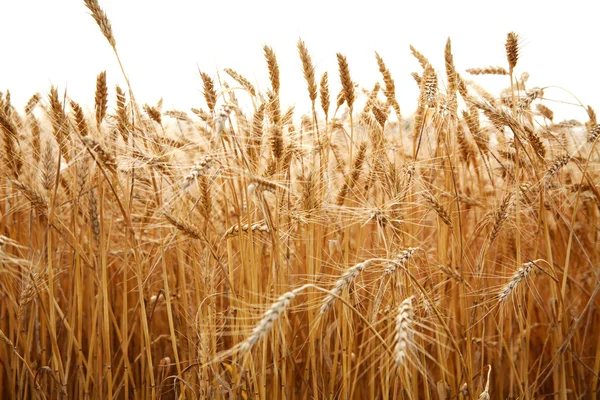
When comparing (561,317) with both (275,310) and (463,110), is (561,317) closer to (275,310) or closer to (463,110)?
(463,110)

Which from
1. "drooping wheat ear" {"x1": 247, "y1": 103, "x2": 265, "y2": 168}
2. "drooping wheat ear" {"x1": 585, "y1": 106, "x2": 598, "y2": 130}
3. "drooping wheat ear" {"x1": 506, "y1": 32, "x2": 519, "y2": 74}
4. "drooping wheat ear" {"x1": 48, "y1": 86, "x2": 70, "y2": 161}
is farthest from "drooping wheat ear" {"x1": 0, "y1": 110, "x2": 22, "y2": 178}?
"drooping wheat ear" {"x1": 585, "y1": 106, "x2": 598, "y2": 130}

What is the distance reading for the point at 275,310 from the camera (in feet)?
3.63

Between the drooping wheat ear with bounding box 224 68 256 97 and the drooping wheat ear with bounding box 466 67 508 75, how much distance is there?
119 centimetres

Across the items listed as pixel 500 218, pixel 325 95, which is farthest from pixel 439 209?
pixel 325 95

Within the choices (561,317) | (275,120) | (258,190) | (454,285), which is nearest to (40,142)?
(275,120)

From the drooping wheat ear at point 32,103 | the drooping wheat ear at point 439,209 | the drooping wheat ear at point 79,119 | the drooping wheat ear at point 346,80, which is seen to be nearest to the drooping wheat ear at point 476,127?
the drooping wheat ear at point 346,80

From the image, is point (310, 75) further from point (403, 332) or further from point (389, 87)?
point (403, 332)

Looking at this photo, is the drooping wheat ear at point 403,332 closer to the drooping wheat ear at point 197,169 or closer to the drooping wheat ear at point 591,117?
the drooping wheat ear at point 197,169

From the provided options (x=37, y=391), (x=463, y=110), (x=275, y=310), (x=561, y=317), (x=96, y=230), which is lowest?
(x=37, y=391)

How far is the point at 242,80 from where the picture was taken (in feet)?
7.05

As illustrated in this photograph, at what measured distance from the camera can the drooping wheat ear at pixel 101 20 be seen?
5.65ft

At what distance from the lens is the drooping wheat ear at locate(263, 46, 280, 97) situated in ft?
6.37

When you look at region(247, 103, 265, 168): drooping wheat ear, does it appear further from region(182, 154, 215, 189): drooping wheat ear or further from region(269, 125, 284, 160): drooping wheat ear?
region(182, 154, 215, 189): drooping wheat ear

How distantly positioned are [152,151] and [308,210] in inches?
21.1
